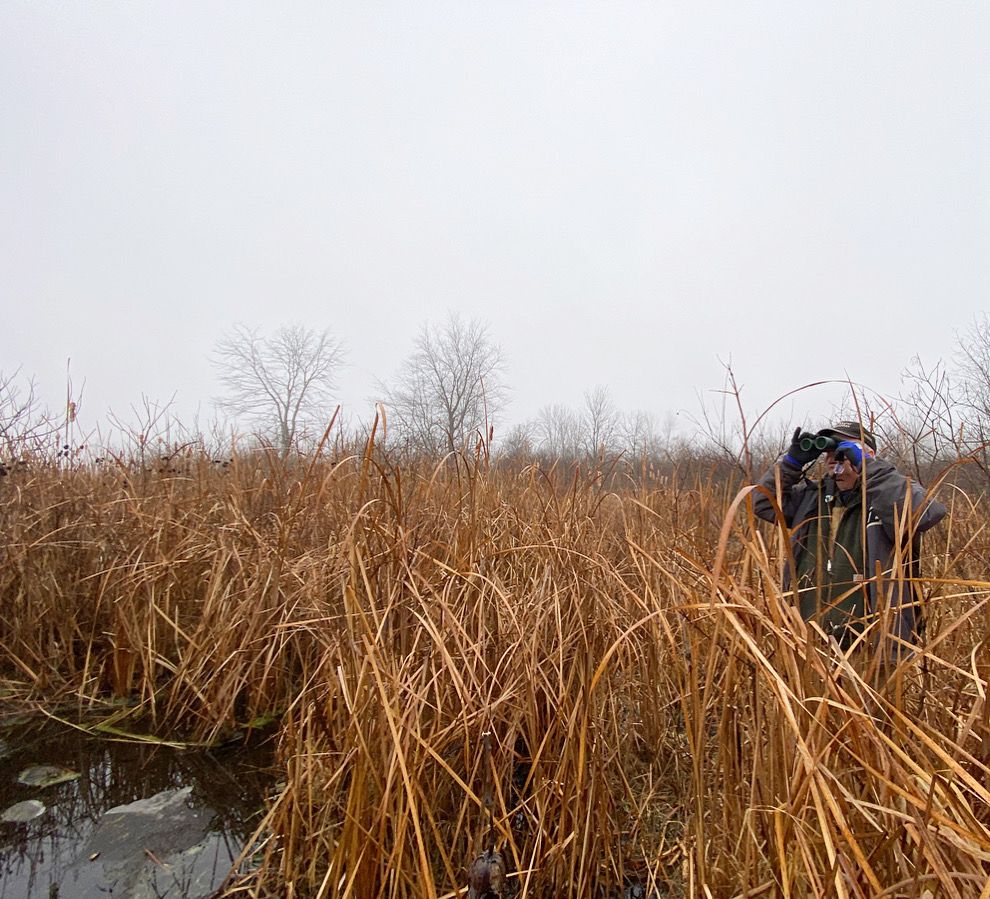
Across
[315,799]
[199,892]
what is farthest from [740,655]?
[199,892]

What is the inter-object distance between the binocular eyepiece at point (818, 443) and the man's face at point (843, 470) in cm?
4

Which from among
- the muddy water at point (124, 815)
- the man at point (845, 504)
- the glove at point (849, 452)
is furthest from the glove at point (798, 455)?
the muddy water at point (124, 815)

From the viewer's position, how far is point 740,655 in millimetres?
1217

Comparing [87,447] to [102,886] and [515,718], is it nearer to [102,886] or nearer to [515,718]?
[102,886]

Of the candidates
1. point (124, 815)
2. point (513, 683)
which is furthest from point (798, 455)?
point (124, 815)

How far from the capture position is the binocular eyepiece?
228 cm

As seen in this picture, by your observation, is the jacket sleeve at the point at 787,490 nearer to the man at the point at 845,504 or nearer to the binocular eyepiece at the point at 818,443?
the man at the point at 845,504

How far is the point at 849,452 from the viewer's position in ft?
7.31

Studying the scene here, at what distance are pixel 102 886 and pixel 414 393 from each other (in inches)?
1199

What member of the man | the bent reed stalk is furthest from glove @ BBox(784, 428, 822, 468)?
the bent reed stalk

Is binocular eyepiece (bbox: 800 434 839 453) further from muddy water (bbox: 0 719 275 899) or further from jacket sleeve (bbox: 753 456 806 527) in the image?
muddy water (bbox: 0 719 275 899)

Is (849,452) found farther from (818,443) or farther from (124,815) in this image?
(124,815)

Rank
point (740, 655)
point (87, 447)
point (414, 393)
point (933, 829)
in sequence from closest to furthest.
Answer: point (933, 829)
point (740, 655)
point (87, 447)
point (414, 393)

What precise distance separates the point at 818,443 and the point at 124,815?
3316mm
